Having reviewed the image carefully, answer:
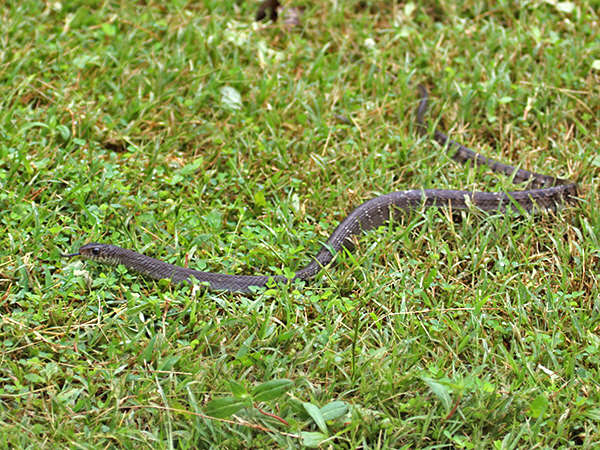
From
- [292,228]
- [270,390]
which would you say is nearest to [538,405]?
[270,390]

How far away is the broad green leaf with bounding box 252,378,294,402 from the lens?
3.58 metres

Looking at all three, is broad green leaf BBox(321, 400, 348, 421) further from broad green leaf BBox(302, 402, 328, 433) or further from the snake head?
the snake head

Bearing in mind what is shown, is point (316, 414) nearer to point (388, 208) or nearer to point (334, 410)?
point (334, 410)

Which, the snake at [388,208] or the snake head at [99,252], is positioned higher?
the snake at [388,208]

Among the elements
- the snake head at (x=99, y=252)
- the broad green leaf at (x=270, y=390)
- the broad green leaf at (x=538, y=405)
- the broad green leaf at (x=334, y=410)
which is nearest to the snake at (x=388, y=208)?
the snake head at (x=99, y=252)

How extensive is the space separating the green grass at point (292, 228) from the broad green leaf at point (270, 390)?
2 centimetres

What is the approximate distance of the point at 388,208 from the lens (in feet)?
17.1

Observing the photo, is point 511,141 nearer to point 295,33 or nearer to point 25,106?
point 295,33

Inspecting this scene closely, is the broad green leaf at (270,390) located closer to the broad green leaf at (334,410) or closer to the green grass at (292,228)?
the green grass at (292,228)

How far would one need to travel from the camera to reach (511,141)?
20.0 feet

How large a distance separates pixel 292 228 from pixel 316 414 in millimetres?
1795

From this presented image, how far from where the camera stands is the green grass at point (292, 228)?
3609 mm

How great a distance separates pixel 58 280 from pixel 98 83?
2.40 m

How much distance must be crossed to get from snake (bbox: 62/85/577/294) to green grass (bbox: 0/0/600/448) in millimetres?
101
